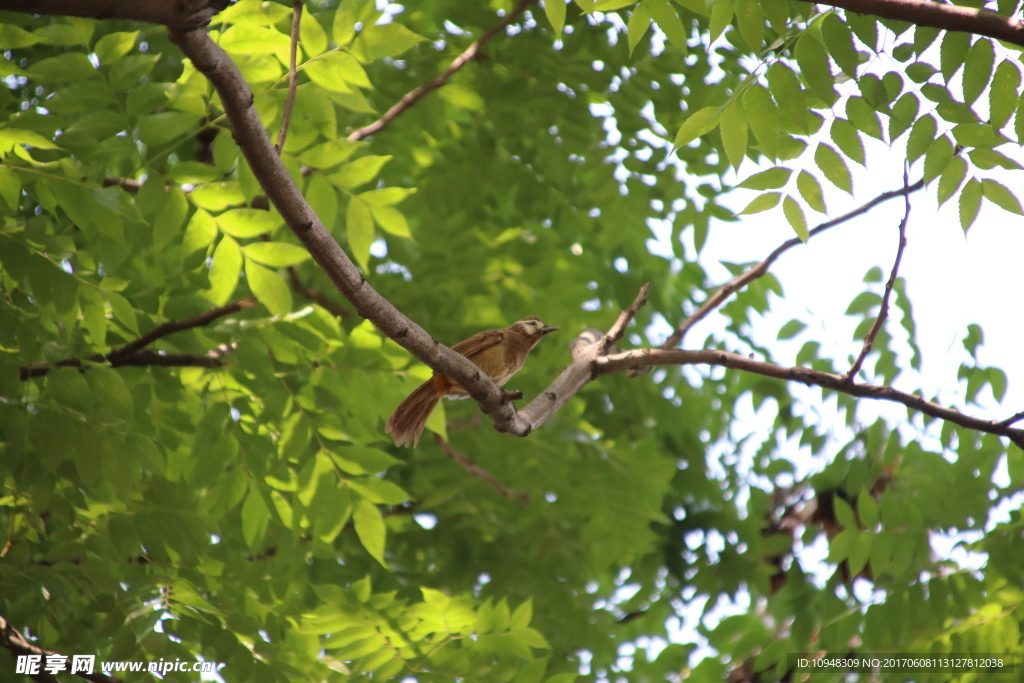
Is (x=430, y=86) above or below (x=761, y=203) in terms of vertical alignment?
above

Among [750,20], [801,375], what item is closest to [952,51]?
[750,20]

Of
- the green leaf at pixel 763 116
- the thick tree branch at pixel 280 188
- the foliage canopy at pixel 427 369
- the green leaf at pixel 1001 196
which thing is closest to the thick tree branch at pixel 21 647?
the foliage canopy at pixel 427 369

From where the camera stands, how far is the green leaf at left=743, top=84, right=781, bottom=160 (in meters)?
3.22

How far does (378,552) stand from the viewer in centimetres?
408

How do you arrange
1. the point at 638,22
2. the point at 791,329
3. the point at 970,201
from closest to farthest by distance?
the point at 638,22 → the point at 970,201 → the point at 791,329

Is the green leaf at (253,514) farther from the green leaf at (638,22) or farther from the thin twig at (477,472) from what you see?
the green leaf at (638,22)

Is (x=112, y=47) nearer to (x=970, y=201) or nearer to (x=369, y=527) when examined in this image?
(x=369, y=527)

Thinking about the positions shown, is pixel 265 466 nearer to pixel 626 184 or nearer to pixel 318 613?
pixel 318 613

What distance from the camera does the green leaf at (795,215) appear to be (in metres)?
3.41

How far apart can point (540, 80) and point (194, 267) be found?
275 cm

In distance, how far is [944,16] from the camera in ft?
8.70

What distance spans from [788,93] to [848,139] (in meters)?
0.39

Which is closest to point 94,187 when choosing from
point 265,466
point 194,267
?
point 194,267

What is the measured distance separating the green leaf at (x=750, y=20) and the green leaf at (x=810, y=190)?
681mm
